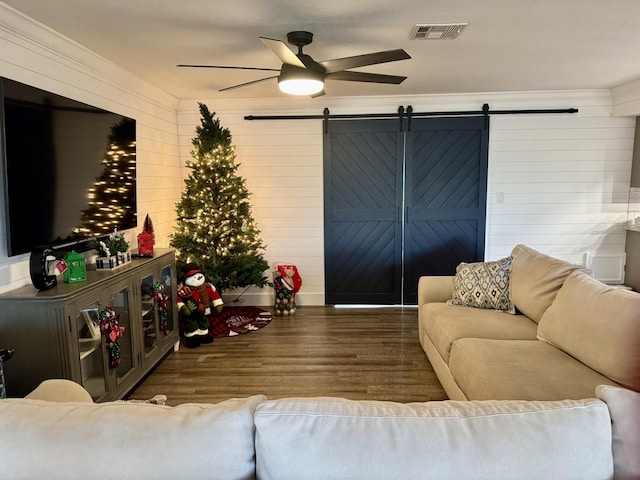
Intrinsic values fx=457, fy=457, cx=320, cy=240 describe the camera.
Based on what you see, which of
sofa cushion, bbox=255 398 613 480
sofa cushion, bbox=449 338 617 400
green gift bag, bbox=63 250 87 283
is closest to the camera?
sofa cushion, bbox=255 398 613 480

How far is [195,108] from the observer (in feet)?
18.1

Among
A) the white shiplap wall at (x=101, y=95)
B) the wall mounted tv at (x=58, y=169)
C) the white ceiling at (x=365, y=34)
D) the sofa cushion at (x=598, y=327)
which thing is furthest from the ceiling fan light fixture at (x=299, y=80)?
the sofa cushion at (x=598, y=327)

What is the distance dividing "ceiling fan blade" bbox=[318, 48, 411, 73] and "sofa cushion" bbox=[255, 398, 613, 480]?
2250mm

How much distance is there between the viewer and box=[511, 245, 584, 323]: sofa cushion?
9.87 ft

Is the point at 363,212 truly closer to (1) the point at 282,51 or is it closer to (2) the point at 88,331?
(1) the point at 282,51

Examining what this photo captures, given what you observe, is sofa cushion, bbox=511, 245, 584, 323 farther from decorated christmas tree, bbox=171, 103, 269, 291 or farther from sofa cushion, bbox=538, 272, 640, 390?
decorated christmas tree, bbox=171, 103, 269, 291

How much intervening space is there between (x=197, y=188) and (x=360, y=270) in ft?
7.19

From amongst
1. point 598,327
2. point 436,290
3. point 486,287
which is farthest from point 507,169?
point 598,327

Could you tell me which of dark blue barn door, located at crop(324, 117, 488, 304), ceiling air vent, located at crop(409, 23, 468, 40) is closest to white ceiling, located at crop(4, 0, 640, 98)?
ceiling air vent, located at crop(409, 23, 468, 40)

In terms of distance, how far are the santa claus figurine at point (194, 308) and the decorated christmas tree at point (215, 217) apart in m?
0.42

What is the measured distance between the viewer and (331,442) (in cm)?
104

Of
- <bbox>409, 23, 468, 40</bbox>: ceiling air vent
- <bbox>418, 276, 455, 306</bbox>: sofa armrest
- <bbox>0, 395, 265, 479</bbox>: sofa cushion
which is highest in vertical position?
<bbox>409, 23, 468, 40</bbox>: ceiling air vent

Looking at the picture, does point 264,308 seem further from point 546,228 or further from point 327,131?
point 546,228

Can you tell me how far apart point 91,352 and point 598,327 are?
286 centimetres
